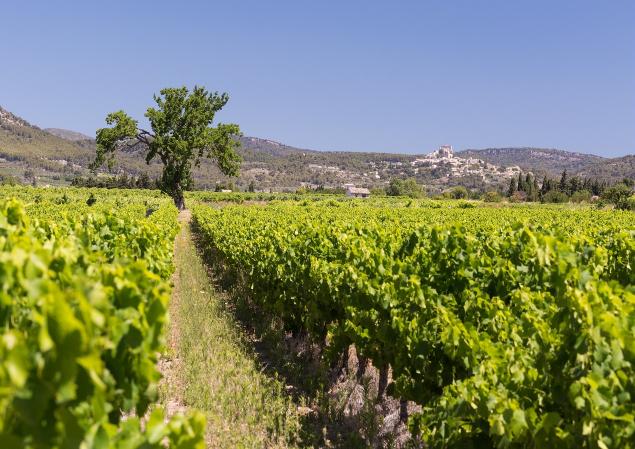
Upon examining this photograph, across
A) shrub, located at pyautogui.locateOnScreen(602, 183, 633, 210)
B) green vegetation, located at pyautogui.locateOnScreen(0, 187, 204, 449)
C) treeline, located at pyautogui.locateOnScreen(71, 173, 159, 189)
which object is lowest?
treeline, located at pyautogui.locateOnScreen(71, 173, 159, 189)

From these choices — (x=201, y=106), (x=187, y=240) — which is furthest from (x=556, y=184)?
(x=187, y=240)

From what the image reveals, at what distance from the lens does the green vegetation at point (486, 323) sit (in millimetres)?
3193

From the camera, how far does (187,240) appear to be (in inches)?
1076

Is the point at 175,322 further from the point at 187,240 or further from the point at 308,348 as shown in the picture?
the point at 187,240

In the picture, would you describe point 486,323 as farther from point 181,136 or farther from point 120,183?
point 120,183

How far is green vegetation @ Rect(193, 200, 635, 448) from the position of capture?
10.5ft

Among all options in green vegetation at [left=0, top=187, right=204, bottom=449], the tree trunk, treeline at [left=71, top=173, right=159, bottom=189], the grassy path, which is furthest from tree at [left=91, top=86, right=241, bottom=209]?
treeline at [left=71, top=173, right=159, bottom=189]

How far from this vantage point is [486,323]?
5168mm

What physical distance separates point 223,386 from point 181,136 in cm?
4337

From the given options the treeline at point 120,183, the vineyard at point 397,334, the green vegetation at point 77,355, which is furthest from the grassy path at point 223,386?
the treeline at point 120,183

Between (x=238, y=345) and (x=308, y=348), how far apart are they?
1.20 meters

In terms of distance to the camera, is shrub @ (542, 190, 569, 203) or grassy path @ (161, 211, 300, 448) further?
shrub @ (542, 190, 569, 203)

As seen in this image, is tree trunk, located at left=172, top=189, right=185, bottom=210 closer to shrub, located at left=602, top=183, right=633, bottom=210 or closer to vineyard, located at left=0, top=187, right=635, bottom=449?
vineyard, located at left=0, top=187, right=635, bottom=449

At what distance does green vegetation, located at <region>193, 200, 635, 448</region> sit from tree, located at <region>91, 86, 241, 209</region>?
3965 cm
